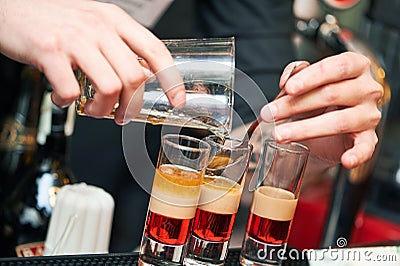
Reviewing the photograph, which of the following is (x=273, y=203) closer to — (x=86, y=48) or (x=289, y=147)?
(x=289, y=147)

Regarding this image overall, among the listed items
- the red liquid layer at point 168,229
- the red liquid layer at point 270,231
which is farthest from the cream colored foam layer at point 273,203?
the red liquid layer at point 168,229

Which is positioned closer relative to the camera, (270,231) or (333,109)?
(270,231)

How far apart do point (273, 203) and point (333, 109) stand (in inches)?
10.1

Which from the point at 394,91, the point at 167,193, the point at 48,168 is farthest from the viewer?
the point at 394,91

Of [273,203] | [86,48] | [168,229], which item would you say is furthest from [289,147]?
[86,48]

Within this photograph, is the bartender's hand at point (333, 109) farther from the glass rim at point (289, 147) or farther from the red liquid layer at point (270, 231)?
the red liquid layer at point (270, 231)

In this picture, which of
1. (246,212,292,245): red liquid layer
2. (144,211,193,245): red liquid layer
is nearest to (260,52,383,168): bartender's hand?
(246,212,292,245): red liquid layer

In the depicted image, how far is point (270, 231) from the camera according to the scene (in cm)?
110

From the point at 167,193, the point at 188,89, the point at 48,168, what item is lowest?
the point at 48,168

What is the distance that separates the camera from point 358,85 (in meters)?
1.25

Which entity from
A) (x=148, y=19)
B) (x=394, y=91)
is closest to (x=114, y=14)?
(x=148, y=19)

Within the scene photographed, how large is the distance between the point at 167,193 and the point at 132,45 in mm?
196

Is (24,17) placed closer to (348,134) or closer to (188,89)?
(188,89)

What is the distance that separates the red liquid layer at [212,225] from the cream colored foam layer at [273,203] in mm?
67
